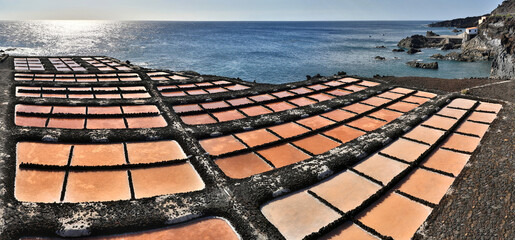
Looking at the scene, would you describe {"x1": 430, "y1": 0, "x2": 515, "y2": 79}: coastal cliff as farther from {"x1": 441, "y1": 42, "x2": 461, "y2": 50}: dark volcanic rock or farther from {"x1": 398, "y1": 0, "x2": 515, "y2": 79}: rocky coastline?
{"x1": 441, "y1": 42, "x2": 461, "y2": 50}: dark volcanic rock

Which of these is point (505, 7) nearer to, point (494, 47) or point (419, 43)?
point (419, 43)

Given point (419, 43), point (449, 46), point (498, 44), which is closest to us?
point (498, 44)

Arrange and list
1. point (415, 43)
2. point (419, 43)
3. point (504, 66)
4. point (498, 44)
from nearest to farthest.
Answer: point (504, 66) → point (498, 44) → point (415, 43) → point (419, 43)

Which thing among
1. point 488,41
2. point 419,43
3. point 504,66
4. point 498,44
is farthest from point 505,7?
point 504,66

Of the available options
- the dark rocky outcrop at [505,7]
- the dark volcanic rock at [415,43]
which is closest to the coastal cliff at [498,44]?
the dark volcanic rock at [415,43]

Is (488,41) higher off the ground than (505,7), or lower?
lower

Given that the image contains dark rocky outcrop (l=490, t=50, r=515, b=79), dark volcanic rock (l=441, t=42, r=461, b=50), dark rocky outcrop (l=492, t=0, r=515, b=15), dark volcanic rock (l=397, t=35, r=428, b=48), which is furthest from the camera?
dark rocky outcrop (l=492, t=0, r=515, b=15)

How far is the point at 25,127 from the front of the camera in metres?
9.35

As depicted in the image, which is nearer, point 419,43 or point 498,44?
point 498,44

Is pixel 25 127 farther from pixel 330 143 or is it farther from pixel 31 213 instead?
pixel 330 143

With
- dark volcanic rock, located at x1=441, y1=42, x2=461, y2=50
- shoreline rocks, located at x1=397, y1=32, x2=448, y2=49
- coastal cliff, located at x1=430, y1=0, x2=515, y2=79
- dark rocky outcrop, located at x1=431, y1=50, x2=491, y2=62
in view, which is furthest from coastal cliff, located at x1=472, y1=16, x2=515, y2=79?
shoreline rocks, located at x1=397, y1=32, x2=448, y2=49

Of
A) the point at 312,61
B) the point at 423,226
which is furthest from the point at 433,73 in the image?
the point at 423,226

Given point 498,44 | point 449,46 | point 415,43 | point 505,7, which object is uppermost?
point 505,7

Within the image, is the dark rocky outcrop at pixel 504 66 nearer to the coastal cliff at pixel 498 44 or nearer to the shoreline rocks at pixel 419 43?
the coastal cliff at pixel 498 44
